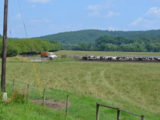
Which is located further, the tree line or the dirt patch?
the tree line

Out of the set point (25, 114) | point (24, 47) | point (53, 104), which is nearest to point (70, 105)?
point (53, 104)

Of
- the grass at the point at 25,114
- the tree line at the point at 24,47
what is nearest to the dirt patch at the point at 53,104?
the grass at the point at 25,114

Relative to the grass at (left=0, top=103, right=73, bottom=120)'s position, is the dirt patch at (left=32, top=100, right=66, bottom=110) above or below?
below

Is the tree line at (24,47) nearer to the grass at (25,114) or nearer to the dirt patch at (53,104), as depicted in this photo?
the dirt patch at (53,104)

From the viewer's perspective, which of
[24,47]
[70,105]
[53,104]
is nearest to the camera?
[70,105]

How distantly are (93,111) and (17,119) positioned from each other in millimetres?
8015

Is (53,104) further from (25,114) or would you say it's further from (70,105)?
(25,114)

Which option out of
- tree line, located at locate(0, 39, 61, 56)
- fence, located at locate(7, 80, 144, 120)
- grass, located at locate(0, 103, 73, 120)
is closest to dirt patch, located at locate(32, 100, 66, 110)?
fence, located at locate(7, 80, 144, 120)

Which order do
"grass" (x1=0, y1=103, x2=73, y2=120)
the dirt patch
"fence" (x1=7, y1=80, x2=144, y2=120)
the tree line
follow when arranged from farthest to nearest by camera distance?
the tree line
the dirt patch
"fence" (x1=7, y1=80, x2=144, y2=120)
"grass" (x1=0, y1=103, x2=73, y2=120)

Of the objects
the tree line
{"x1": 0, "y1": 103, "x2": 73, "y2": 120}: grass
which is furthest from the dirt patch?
the tree line

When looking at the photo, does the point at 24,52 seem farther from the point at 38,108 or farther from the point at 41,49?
the point at 38,108

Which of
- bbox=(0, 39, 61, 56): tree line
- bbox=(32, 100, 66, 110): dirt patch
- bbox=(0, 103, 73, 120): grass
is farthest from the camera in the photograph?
bbox=(0, 39, 61, 56): tree line

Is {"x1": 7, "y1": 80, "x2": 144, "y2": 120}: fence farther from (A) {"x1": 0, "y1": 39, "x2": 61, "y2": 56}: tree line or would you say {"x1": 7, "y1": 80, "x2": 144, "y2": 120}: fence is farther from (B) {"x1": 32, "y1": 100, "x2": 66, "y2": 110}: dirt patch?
(A) {"x1": 0, "y1": 39, "x2": 61, "y2": 56}: tree line

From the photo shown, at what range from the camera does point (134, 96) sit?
1261 inches
